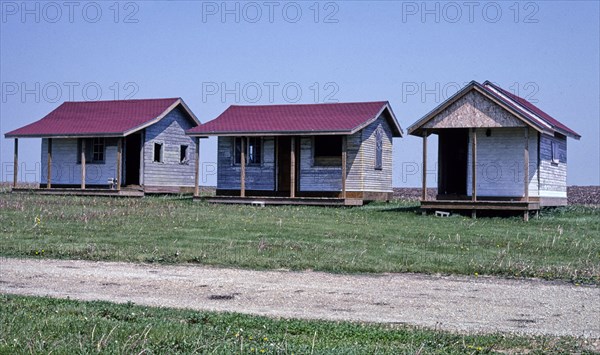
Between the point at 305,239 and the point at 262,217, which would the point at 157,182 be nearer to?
the point at 262,217

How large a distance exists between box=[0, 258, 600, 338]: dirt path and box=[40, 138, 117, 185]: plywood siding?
25.2 meters

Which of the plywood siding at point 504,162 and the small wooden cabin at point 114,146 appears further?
the small wooden cabin at point 114,146

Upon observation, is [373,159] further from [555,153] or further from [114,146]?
[114,146]

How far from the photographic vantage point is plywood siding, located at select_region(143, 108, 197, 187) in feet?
138

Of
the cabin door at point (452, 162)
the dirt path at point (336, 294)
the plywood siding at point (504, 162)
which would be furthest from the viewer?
the cabin door at point (452, 162)

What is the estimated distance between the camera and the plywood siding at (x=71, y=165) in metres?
41.7

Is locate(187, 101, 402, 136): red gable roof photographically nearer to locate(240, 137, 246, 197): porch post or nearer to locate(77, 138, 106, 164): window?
locate(240, 137, 246, 197): porch post

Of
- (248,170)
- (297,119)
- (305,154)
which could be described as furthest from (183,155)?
(305,154)

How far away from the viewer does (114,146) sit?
41.7 m

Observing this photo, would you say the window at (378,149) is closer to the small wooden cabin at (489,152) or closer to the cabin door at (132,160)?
the small wooden cabin at (489,152)

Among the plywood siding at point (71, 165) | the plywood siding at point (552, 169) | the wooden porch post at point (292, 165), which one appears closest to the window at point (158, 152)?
the plywood siding at point (71, 165)

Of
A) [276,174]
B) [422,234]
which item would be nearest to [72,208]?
[276,174]

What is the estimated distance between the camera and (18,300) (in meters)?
11.3

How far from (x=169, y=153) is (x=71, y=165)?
5038 millimetres
